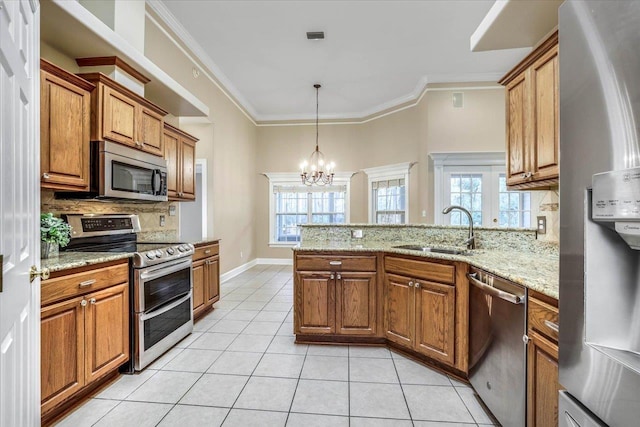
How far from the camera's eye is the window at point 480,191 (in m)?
5.04

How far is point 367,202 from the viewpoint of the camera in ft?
22.0

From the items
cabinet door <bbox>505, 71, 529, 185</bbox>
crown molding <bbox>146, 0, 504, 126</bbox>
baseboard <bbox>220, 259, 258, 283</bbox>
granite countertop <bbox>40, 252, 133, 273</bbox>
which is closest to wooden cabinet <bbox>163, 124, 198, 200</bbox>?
crown molding <bbox>146, 0, 504, 126</bbox>

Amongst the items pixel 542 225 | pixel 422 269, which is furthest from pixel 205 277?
pixel 542 225

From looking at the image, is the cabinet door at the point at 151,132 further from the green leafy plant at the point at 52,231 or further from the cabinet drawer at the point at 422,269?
the cabinet drawer at the point at 422,269

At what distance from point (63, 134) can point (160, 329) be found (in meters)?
1.62

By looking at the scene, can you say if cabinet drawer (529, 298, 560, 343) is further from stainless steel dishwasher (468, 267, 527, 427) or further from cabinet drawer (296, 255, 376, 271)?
cabinet drawer (296, 255, 376, 271)

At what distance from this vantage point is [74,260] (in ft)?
6.07

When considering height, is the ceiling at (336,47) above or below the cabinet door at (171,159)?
above

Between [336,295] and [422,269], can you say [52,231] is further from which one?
[422,269]

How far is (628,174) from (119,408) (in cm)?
260

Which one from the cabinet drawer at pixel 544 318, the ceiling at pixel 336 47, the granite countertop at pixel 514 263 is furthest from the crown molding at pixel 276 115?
the cabinet drawer at pixel 544 318

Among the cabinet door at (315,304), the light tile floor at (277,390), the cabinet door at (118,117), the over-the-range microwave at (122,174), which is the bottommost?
the light tile floor at (277,390)

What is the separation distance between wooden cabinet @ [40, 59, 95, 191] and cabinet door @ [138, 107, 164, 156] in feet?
1.74

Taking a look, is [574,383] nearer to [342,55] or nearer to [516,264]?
[516,264]
